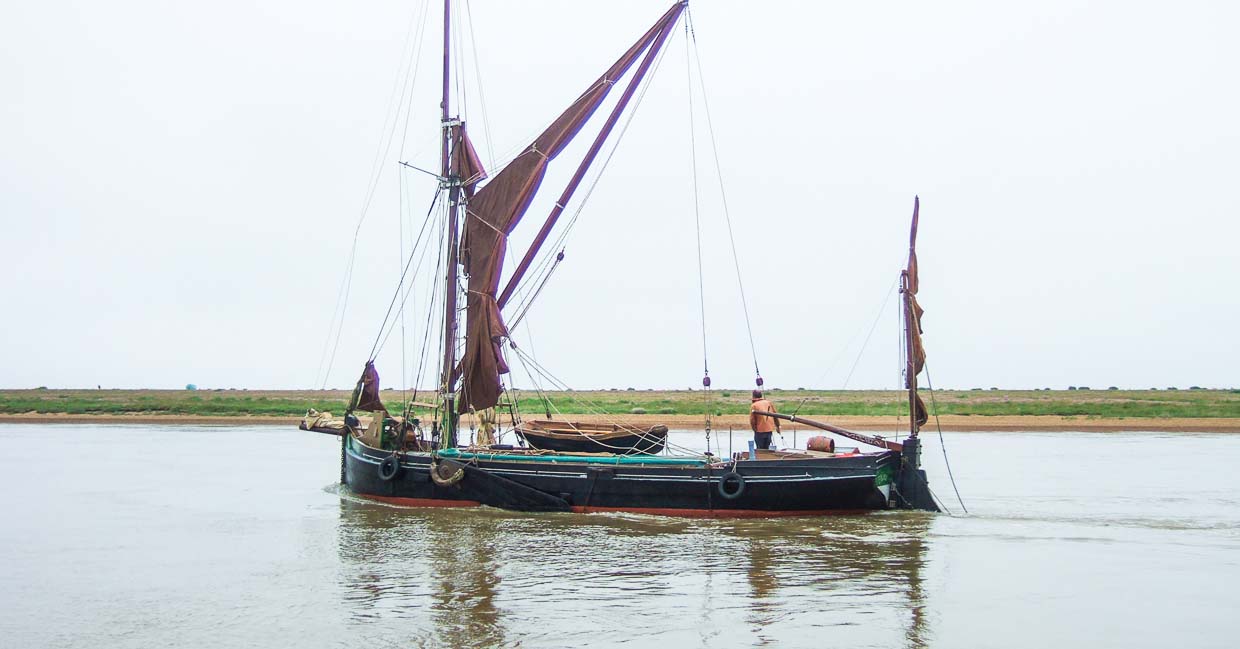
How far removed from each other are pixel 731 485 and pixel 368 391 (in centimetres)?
1103

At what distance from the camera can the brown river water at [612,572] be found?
1316cm

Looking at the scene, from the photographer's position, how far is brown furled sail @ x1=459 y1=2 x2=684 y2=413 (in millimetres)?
26688

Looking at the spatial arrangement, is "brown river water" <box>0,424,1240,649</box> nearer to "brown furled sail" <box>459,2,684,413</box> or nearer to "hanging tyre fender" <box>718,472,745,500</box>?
"hanging tyre fender" <box>718,472,745,500</box>

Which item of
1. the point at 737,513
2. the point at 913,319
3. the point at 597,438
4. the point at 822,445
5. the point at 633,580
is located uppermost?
the point at 913,319

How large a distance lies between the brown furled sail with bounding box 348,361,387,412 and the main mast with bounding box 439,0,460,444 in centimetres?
217

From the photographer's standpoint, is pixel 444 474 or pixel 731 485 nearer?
pixel 731 485

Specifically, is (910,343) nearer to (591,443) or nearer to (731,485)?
(731,485)

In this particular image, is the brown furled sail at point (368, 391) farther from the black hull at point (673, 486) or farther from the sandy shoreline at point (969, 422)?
the sandy shoreline at point (969, 422)

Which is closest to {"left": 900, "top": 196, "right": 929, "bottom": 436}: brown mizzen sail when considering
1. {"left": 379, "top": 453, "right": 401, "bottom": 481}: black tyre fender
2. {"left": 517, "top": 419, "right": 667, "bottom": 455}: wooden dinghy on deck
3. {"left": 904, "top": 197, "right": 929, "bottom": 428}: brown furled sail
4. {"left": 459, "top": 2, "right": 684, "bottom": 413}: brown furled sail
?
{"left": 904, "top": 197, "right": 929, "bottom": 428}: brown furled sail

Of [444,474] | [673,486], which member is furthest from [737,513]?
[444,474]

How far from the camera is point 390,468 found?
26219mm

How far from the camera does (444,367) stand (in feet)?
90.9

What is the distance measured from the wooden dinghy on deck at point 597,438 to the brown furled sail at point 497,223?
153cm

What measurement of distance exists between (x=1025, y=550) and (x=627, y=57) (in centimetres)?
1489
